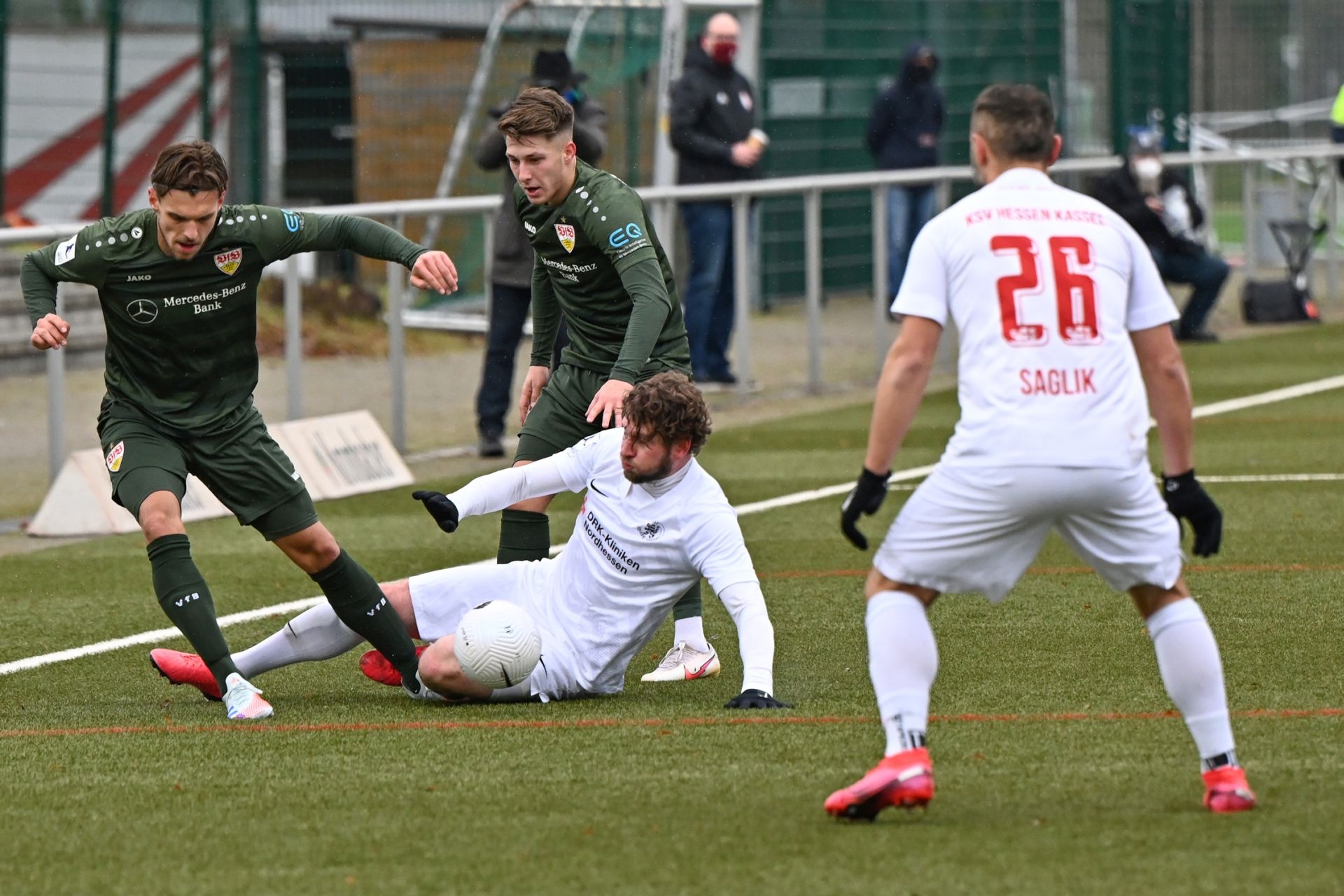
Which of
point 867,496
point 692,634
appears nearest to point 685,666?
point 692,634

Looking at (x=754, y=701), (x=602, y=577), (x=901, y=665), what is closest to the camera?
(x=901, y=665)

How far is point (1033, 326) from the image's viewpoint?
175 inches

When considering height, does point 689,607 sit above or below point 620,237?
below

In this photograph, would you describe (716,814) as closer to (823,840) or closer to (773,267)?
(823,840)

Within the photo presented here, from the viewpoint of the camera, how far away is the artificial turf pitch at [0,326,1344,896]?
4309 millimetres

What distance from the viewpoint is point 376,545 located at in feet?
31.0

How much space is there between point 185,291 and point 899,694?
8.90 feet

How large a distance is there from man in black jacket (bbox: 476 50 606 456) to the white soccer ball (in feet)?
16.6

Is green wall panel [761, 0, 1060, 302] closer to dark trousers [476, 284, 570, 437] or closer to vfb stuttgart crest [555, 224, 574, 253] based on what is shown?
dark trousers [476, 284, 570, 437]

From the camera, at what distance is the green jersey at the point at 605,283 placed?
21.2ft

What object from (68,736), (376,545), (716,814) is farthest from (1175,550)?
(376,545)

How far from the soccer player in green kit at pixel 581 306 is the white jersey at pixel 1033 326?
6.02ft

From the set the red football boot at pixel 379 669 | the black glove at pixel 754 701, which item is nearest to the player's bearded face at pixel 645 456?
the black glove at pixel 754 701

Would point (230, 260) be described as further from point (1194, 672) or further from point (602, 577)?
point (1194, 672)
